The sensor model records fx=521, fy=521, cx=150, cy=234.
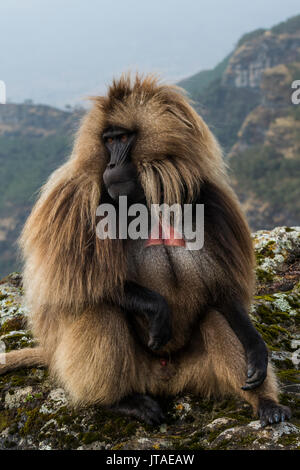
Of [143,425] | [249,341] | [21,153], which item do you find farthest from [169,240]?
[21,153]

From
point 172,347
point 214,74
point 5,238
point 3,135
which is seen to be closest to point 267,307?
point 172,347

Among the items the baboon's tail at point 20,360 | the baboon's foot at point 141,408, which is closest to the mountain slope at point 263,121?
the baboon's tail at point 20,360

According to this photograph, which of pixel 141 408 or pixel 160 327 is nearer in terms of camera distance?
pixel 160 327

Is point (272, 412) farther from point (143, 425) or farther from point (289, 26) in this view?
point (289, 26)

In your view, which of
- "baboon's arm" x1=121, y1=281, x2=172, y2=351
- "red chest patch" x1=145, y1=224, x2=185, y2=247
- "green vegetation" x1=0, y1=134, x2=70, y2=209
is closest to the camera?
"baboon's arm" x1=121, y1=281, x2=172, y2=351

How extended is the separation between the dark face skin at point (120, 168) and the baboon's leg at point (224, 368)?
1.07m

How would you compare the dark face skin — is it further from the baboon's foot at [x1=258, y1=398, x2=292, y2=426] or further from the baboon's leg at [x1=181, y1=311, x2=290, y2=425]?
the baboon's foot at [x1=258, y1=398, x2=292, y2=426]

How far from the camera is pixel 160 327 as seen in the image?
356 centimetres

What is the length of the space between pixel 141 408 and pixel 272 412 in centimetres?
92

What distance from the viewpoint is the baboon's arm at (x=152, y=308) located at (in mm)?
3553

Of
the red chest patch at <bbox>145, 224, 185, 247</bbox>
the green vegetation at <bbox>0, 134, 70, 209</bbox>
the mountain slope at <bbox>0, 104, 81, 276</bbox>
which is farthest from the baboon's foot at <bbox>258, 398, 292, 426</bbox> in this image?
the green vegetation at <bbox>0, 134, 70, 209</bbox>

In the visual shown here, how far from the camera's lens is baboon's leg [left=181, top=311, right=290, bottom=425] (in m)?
3.57

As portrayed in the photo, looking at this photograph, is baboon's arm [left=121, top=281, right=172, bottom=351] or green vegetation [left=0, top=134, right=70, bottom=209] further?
green vegetation [left=0, top=134, right=70, bottom=209]

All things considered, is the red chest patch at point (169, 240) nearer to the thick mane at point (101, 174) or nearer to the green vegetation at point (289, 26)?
the thick mane at point (101, 174)
